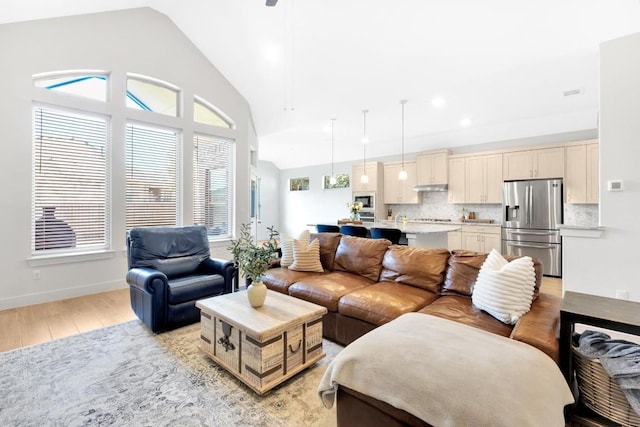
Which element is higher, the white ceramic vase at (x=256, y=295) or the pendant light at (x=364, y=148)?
the pendant light at (x=364, y=148)

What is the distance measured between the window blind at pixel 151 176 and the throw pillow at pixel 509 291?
4.90m

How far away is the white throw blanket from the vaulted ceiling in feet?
11.6

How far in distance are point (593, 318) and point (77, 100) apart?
19.0 ft

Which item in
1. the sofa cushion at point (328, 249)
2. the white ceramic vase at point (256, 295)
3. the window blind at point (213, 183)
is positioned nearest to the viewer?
the white ceramic vase at point (256, 295)

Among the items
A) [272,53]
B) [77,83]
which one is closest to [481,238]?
[272,53]

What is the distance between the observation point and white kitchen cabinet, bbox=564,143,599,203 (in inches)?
194

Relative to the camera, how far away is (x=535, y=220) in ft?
17.5

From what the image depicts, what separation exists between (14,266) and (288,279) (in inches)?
139

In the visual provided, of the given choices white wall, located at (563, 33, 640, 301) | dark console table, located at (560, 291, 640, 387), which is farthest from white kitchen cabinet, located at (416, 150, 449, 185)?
dark console table, located at (560, 291, 640, 387)

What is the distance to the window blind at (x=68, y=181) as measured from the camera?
386 centimetres

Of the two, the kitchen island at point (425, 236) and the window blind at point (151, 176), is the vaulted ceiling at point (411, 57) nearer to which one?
the window blind at point (151, 176)

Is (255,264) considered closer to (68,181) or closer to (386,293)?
(386,293)

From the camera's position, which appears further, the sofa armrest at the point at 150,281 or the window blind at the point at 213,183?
the window blind at the point at 213,183

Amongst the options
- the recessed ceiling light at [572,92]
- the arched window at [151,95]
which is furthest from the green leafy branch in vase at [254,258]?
the recessed ceiling light at [572,92]
